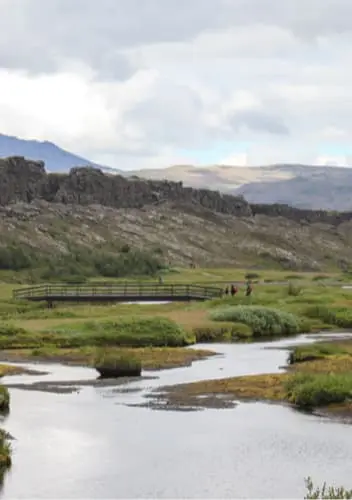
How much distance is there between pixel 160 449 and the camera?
115 ft

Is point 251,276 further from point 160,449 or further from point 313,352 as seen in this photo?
point 160,449

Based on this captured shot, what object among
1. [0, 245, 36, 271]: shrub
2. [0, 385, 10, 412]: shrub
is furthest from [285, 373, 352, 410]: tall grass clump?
[0, 245, 36, 271]: shrub

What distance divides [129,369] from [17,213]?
144 m

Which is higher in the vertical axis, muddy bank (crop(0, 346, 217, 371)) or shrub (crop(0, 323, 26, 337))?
shrub (crop(0, 323, 26, 337))

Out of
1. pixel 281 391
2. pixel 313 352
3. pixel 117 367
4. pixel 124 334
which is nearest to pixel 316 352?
pixel 313 352

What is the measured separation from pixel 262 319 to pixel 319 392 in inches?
1371

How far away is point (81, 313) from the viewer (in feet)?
278

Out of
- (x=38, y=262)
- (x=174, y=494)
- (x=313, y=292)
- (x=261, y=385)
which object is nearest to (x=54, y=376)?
(x=261, y=385)

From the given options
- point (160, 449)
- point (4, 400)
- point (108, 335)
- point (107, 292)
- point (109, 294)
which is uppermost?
point (107, 292)

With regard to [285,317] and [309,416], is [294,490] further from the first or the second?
[285,317]

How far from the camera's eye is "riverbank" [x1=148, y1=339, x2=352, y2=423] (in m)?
43.3

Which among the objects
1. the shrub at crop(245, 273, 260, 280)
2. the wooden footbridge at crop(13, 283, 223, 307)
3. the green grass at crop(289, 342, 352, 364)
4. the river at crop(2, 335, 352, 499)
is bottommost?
the river at crop(2, 335, 352, 499)

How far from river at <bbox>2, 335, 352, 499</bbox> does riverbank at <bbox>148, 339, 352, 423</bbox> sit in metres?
1.13

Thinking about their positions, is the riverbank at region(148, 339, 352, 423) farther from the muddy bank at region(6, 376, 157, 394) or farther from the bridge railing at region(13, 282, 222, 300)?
the bridge railing at region(13, 282, 222, 300)
